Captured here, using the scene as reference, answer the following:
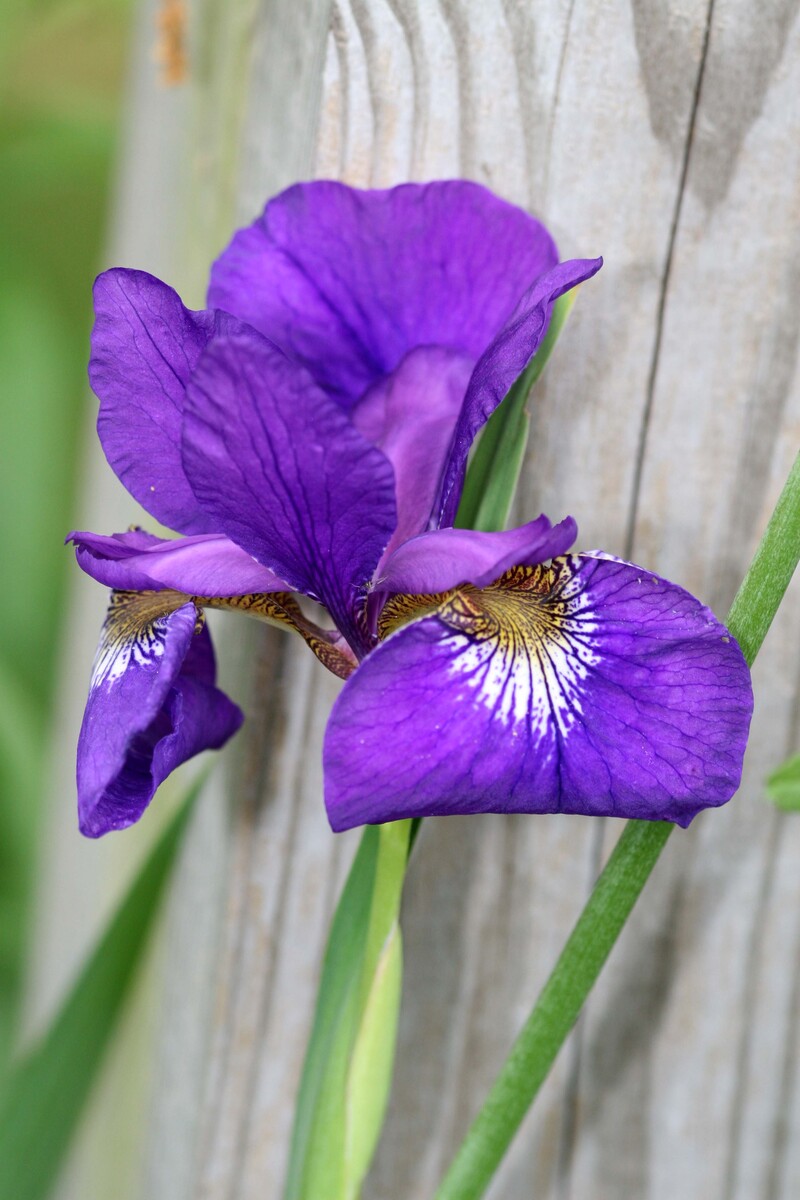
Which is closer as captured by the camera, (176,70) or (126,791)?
(126,791)

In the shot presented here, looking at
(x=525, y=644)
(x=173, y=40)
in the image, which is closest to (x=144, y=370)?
(x=525, y=644)

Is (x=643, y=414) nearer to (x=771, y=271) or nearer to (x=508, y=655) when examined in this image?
(x=771, y=271)

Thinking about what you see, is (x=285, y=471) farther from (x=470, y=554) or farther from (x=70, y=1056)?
(x=70, y=1056)

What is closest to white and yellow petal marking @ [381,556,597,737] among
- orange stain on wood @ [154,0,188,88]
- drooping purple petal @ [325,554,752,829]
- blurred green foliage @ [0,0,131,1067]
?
drooping purple petal @ [325,554,752,829]

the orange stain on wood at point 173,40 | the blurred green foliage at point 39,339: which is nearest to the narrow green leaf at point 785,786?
the orange stain on wood at point 173,40

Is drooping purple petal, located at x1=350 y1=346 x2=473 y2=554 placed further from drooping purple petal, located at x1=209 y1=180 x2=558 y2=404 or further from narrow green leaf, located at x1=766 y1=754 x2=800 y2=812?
narrow green leaf, located at x1=766 y1=754 x2=800 y2=812

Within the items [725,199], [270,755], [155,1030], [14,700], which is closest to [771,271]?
[725,199]
